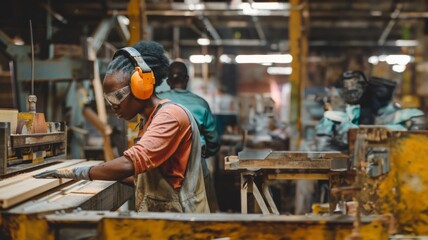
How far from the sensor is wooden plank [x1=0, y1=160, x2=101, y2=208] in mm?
2074

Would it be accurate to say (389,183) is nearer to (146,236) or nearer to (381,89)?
(146,236)

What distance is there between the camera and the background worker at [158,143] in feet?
7.89

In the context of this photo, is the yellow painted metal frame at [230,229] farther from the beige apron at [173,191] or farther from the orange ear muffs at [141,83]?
the orange ear muffs at [141,83]

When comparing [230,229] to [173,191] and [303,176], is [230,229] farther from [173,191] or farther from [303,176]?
[303,176]

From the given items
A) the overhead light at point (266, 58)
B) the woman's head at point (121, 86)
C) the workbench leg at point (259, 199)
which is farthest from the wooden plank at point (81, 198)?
the overhead light at point (266, 58)

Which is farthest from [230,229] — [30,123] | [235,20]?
[235,20]

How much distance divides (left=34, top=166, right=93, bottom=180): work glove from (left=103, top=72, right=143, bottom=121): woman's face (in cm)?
41

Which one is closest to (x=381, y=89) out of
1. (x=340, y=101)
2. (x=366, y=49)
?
(x=340, y=101)

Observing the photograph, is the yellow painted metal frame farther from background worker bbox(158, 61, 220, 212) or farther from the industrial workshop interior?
background worker bbox(158, 61, 220, 212)

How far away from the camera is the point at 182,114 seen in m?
2.52

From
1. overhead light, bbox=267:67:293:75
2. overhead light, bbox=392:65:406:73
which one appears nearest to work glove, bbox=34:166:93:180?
overhead light, bbox=392:65:406:73

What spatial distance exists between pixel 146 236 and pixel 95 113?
4964 mm

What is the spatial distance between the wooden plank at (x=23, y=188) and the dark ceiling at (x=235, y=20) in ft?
7.63

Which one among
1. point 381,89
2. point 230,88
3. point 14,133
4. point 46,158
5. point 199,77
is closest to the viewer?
point 14,133
